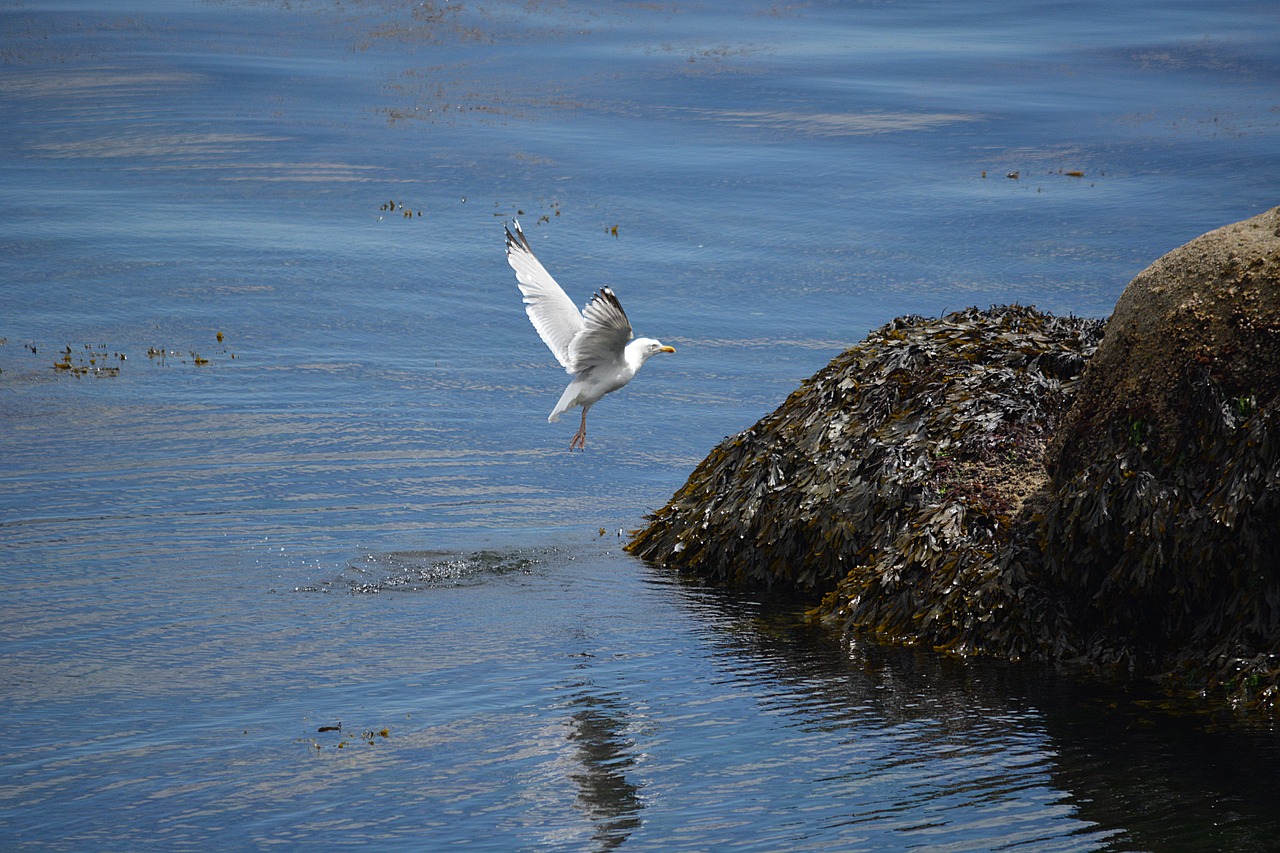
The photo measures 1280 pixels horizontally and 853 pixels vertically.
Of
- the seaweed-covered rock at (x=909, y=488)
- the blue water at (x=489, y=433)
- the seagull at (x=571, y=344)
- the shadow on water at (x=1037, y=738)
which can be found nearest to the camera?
the shadow on water at (x=1037, y=738)

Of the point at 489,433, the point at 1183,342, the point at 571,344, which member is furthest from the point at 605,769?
the point at 489,433

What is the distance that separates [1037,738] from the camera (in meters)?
8.57

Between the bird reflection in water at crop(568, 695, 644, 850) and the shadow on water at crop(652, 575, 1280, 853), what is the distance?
107cm

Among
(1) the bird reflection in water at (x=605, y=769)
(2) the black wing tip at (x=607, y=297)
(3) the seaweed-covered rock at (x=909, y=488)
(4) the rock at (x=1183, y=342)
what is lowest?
(1) the bird reflection in water at (x=605, y=769)

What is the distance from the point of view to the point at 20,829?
287 inches

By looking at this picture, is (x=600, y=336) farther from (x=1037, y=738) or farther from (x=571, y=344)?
(x=1037, y=738)

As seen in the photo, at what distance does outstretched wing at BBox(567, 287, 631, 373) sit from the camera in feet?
42.0

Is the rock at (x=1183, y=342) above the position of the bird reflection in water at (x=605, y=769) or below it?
above

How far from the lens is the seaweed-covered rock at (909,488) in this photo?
1030 centimetres

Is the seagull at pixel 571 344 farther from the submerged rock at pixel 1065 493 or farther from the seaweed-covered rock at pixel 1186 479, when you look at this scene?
the seaweed-covered rock at pixel 1186 479

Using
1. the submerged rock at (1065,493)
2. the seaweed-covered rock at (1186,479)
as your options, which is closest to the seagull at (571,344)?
the submerged rock at (1065,493)

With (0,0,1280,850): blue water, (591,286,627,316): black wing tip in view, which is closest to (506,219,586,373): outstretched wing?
(591,286,627,316): black wing tip

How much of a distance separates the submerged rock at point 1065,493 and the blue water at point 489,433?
49 cm

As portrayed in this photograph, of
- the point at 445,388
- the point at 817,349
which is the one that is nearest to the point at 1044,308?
the point at 817,349
